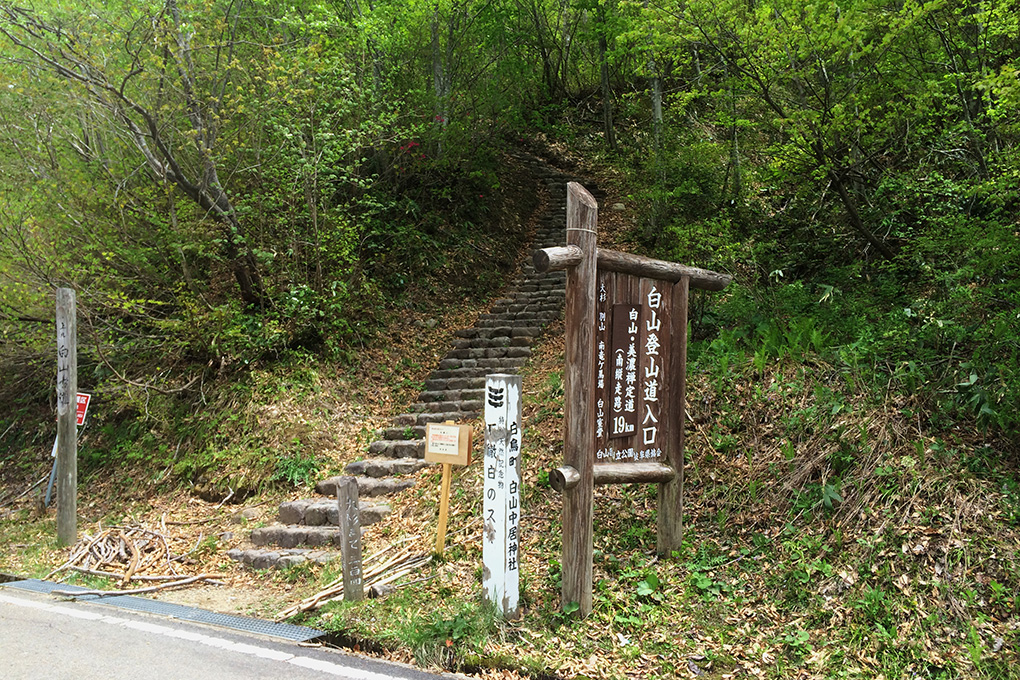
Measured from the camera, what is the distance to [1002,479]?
19.5 feet

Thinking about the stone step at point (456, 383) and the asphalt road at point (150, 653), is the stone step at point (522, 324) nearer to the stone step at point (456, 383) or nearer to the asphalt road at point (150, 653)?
the stone step at point (456, 383)

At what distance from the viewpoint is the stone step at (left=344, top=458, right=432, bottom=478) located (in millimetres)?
8961

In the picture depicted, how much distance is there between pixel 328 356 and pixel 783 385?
6.96 m

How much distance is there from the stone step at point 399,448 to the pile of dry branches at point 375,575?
239 centimetres

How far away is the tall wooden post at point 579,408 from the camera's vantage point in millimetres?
5441

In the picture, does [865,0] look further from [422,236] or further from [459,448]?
[422,236]

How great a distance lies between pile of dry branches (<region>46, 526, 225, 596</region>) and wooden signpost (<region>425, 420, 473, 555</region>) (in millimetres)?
2521

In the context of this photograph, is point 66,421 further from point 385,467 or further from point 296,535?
point 385,467

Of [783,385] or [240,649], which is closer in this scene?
[240,649]

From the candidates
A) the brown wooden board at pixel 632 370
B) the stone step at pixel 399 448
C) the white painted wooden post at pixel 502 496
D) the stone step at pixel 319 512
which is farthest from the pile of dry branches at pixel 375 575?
the stone step at pixel 399 448

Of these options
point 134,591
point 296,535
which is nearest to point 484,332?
point 296,535

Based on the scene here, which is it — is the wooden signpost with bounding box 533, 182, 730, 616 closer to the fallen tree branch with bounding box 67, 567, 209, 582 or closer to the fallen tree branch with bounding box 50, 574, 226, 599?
the fallen tree branch with bounding box 50, 574, 226, 599

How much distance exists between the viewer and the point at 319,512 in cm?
813

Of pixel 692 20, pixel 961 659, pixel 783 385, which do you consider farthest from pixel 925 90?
pixel 961 659
